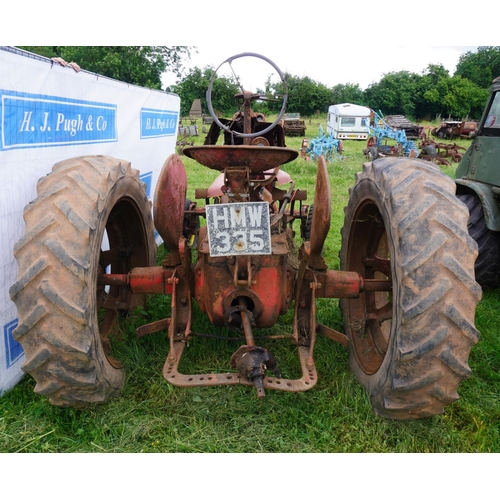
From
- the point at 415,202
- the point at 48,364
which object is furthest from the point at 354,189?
→ the point at 48,364

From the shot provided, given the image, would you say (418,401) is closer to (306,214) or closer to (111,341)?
(111,341)

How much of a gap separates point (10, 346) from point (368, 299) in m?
2.68

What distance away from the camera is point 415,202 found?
2352mm

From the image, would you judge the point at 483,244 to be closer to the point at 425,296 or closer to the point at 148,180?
the point at 425,296

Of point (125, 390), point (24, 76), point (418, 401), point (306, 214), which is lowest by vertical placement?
point (125, 390)

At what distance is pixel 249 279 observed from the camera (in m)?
2.66

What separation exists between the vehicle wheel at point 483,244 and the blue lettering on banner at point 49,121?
3742mm

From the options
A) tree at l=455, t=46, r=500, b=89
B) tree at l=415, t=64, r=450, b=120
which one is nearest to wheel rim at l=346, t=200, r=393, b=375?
tree at l=455, t=46, r=500, b=89

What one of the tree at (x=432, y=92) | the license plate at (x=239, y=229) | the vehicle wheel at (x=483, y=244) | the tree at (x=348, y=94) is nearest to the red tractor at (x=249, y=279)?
the license plate at (x=239, y=229)

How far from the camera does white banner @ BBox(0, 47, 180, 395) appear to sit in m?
2.84

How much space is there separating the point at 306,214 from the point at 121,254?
6.78 ft

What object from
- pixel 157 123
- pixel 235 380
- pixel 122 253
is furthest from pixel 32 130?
pixel 157 123

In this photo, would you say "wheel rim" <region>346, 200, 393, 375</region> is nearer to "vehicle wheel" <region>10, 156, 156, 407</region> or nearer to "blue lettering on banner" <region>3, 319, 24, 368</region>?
"vehicle wheel" <region>10, 156, 156, 407</region>

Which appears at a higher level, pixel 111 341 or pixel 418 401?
pixel 418 401
